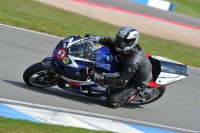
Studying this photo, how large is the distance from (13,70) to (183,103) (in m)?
3.49

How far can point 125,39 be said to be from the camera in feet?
22.6

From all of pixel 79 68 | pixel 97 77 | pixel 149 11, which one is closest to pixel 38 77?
pixel 79 68

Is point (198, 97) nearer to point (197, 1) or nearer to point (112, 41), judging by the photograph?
point (112, 41)

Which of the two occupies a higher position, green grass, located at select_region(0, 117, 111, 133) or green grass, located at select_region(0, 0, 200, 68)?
green grass, located at select_region(0, 0, 200, 68)

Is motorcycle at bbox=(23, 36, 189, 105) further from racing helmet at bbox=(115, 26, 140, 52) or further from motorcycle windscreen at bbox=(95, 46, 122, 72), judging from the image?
racing helmet at bbox=(115, 26, 140, 52)

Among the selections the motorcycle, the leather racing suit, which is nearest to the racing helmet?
the leather racing suit

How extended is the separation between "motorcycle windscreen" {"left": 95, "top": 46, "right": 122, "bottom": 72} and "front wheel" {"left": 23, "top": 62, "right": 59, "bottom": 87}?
778 mm

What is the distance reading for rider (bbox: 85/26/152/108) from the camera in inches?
273

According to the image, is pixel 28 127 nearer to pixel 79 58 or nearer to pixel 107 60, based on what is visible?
pixel 79 58

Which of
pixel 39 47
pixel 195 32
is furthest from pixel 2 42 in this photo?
pixel 195 32

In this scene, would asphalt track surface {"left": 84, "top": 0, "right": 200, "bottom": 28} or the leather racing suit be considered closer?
the leather racing suit

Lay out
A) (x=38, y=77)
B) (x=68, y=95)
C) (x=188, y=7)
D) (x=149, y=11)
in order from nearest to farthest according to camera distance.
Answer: (x=38, y=77) → (x=68, y=95) → (x=149, y=11) → (x=188, y=7)

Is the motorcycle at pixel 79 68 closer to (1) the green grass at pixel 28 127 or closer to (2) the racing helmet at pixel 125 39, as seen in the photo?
(2) the racing helmet at pixel 125 39

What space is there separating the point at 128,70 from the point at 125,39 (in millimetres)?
509
